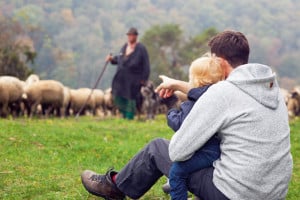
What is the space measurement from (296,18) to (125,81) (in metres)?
89.8

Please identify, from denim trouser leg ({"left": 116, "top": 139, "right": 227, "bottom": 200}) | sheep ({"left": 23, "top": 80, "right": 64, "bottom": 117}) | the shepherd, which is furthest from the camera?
sheep ({"left": 23, "top": 80, "right": 64, "bottom": 117})

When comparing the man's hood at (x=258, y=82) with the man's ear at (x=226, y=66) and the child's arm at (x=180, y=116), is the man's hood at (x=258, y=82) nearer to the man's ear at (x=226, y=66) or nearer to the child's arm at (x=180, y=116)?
the man's ear at (x=226, y=66)

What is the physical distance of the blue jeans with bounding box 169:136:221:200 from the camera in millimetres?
3814

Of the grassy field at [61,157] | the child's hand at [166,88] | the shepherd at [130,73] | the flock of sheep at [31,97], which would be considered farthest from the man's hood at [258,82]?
the flock of sheep at [31,97]

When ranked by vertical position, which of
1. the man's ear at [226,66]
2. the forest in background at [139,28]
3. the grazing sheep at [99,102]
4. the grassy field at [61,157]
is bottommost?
the forest in background at [139,28]

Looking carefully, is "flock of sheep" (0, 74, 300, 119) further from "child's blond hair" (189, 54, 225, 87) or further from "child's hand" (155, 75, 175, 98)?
"child's blond hair" (189, 54, 225, 87)

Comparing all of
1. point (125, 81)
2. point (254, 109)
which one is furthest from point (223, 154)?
point (125, 81)

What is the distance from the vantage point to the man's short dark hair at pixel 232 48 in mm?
3957

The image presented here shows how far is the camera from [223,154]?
373cm

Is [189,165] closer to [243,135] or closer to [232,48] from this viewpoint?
[243,135]

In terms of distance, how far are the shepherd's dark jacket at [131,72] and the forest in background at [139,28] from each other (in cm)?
3247

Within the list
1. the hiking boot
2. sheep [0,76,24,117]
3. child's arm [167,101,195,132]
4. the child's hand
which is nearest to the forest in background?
sheep [0,76,24,117]

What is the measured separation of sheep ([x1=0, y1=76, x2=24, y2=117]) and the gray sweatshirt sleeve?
34.8ft

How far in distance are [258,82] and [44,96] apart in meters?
12.8
